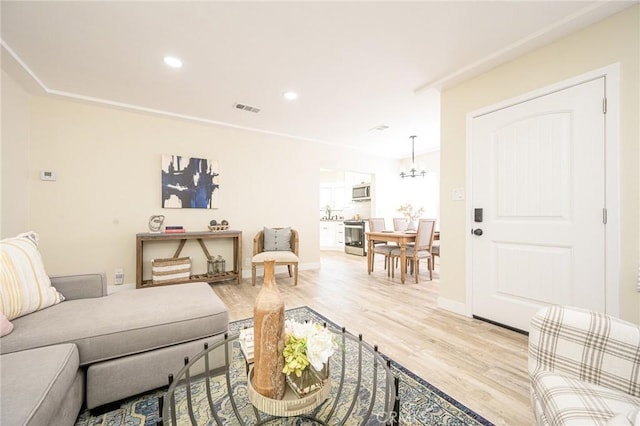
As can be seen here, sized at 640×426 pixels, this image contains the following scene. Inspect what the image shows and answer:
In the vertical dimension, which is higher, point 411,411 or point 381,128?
point 381,128

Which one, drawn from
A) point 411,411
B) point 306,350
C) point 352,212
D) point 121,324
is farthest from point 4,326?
point 352,212

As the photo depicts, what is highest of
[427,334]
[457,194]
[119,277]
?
[457,194]

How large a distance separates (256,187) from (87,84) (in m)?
2.34

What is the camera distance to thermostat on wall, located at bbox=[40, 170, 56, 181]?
118 inches

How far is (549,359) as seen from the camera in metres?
1.06

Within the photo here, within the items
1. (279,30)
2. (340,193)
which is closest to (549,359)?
(279,30)

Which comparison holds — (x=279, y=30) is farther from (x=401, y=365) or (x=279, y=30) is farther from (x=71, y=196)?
(x=71, y=196)

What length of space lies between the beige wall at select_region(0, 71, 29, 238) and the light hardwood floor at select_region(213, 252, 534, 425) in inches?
→ 86.0

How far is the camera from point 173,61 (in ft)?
7.80

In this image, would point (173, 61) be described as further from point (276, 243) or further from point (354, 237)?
point (354, 237)

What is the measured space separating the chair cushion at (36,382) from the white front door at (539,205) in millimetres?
2959

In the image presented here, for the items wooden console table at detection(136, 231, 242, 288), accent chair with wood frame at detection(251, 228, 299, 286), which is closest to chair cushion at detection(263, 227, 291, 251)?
accent chair with wood frame at detection(251, 228, 299, 286)

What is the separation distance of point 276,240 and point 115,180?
226 cm

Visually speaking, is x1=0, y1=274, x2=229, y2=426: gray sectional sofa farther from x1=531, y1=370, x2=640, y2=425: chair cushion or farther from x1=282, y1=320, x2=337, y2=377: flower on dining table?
x1=531, y1=370, x2=640, y2=425: chair cushion
